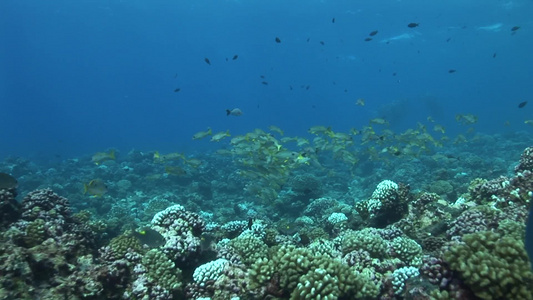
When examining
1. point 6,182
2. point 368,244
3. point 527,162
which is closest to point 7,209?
point 6,182

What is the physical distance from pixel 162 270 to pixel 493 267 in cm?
457

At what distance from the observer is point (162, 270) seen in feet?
17.8

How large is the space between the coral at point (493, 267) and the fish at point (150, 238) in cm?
471

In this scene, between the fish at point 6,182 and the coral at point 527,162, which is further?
the coral at point 527,162

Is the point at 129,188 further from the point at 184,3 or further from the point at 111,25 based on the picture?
the point at 111,25

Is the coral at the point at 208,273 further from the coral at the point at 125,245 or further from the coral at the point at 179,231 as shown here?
the coral at the point at 125,245

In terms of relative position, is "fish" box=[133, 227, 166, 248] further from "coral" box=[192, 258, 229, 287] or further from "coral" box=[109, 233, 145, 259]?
"coral" box=[192, 258, 229, 287]

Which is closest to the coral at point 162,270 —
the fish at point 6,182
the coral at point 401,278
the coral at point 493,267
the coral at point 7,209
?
the coral at point 7,209

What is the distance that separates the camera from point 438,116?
59469 millimetres

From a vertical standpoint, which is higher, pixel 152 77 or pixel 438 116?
pixel 152 77

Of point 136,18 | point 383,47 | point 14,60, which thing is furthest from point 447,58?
point 14,60

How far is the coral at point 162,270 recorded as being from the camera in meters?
5.36

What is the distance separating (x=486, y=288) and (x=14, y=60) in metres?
136

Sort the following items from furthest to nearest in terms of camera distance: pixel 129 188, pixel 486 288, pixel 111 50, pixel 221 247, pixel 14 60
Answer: pixel 14 60
pixel 111 50
pixel 129 188
pixel 221 247
pixel 486 288
